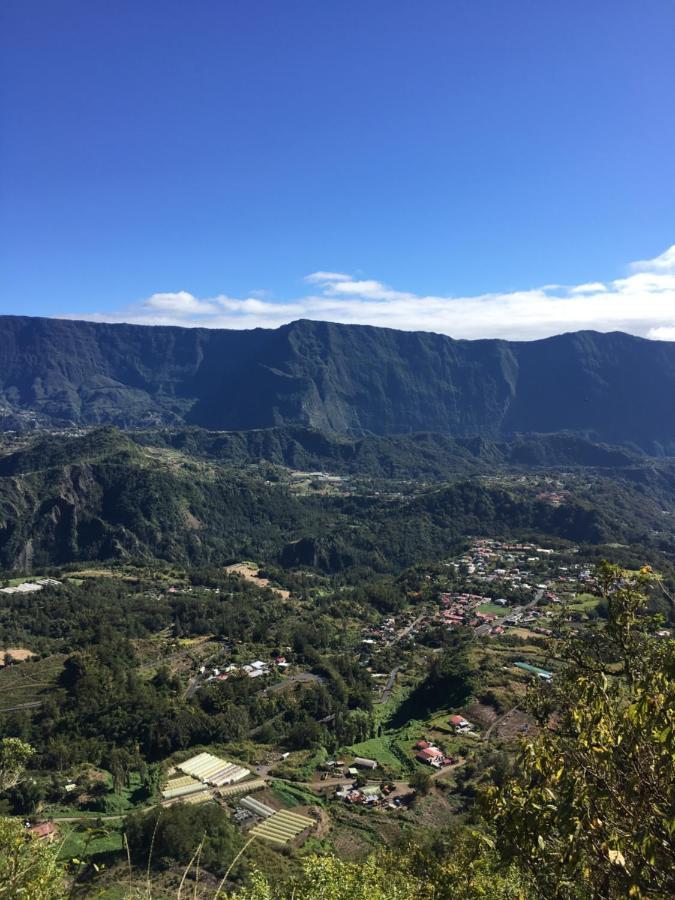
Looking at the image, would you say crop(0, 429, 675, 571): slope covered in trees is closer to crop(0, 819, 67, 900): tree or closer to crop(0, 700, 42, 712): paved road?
crop(0, 700, 42, 712): paved road

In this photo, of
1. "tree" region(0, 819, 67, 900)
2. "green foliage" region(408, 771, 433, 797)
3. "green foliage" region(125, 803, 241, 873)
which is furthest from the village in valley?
"tree" region(0, 819, 67, 900)

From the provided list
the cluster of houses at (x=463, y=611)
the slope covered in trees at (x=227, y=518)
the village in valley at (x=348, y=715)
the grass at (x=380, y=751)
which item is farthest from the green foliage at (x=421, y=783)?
the slope covered in trees at (x=227, y=518)

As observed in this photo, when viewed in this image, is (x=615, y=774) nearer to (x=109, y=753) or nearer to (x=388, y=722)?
(x=109, y=753)

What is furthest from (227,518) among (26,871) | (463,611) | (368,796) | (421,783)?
(26,871)

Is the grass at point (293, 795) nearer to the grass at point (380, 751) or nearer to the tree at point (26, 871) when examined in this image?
the grass at point (380, 751)

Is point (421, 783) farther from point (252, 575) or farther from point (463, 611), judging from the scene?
point (252, 575)
